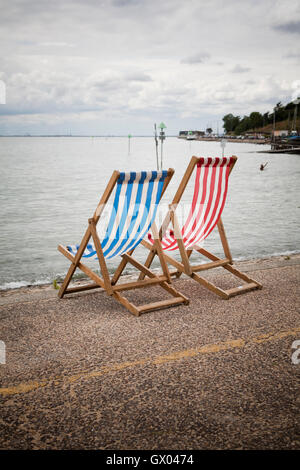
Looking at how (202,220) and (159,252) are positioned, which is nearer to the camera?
(159,252)

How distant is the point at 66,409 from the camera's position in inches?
96.9

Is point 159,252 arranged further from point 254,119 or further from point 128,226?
point 254,119

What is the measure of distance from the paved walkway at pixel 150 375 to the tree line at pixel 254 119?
4850 inches

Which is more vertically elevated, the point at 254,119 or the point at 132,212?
the point at 254,119

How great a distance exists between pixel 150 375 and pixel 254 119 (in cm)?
16770

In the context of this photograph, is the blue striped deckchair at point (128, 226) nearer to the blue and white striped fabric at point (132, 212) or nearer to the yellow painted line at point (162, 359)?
the blue and white striped fabric at point (132, 212)

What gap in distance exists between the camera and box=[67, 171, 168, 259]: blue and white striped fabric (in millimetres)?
3889

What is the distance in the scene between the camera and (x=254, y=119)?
159625 millimetres

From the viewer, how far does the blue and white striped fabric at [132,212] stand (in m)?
3.89

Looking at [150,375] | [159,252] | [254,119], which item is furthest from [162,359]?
[254,119]

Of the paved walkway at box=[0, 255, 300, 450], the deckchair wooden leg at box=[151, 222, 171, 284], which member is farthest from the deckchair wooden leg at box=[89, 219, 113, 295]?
the deckchair wooden leg at box=[151, 222, 171, 284]
